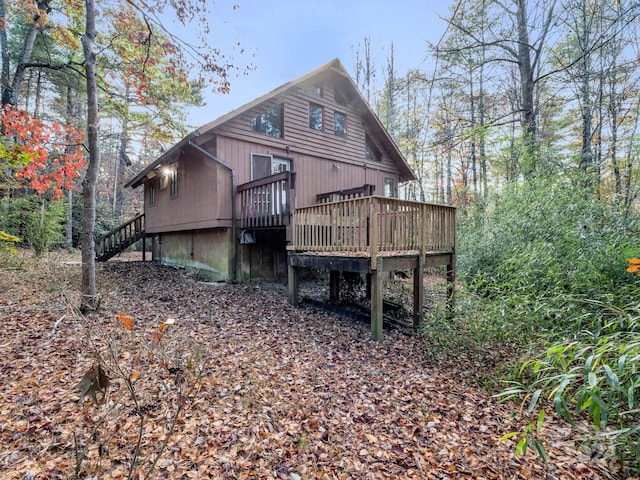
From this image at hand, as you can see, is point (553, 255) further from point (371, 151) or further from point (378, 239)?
point (371, 151)

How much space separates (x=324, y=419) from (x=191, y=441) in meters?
1.24

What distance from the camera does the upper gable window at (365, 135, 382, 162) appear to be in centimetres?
1286

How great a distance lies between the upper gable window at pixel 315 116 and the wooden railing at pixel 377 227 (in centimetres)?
580

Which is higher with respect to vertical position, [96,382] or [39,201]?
[39,201]

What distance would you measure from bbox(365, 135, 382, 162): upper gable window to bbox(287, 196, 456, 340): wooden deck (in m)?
7.44

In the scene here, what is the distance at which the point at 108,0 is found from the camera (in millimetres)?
6902

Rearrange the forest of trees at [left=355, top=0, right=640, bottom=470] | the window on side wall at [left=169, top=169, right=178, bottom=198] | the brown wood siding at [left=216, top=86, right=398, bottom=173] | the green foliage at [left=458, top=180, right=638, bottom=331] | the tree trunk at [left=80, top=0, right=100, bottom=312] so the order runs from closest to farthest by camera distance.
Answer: the forest of trees at [left=355, top=0, right=640, bottom=470] → the green foliage at [left=458, top=180, right=638, bottom=331] → the tree trunk at [left=80, top=0, right=100, bottom=312] → the brown wood siding at [left=216, top=86, right=398, bottom=173] → the window on side wall at [left=169, top=169, right=178, bottom=198]

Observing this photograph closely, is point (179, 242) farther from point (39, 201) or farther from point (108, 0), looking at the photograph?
point (108, 0)

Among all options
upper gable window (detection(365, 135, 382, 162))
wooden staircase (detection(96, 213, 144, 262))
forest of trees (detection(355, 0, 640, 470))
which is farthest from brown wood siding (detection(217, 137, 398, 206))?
wooden staircase (detection(96, 213, 144, 262))

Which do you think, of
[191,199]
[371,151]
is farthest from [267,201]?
[371,151]

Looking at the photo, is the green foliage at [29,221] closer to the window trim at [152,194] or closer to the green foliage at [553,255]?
the window trim at [152,194]

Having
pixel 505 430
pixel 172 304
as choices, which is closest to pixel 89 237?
pixel 172 304

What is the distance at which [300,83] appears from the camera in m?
10.1

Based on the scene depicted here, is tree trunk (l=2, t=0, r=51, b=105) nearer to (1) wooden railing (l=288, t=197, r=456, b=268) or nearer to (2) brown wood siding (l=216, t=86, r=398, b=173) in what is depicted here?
(2) brown wood siding (l=216, t=86, r=398, b=173)
